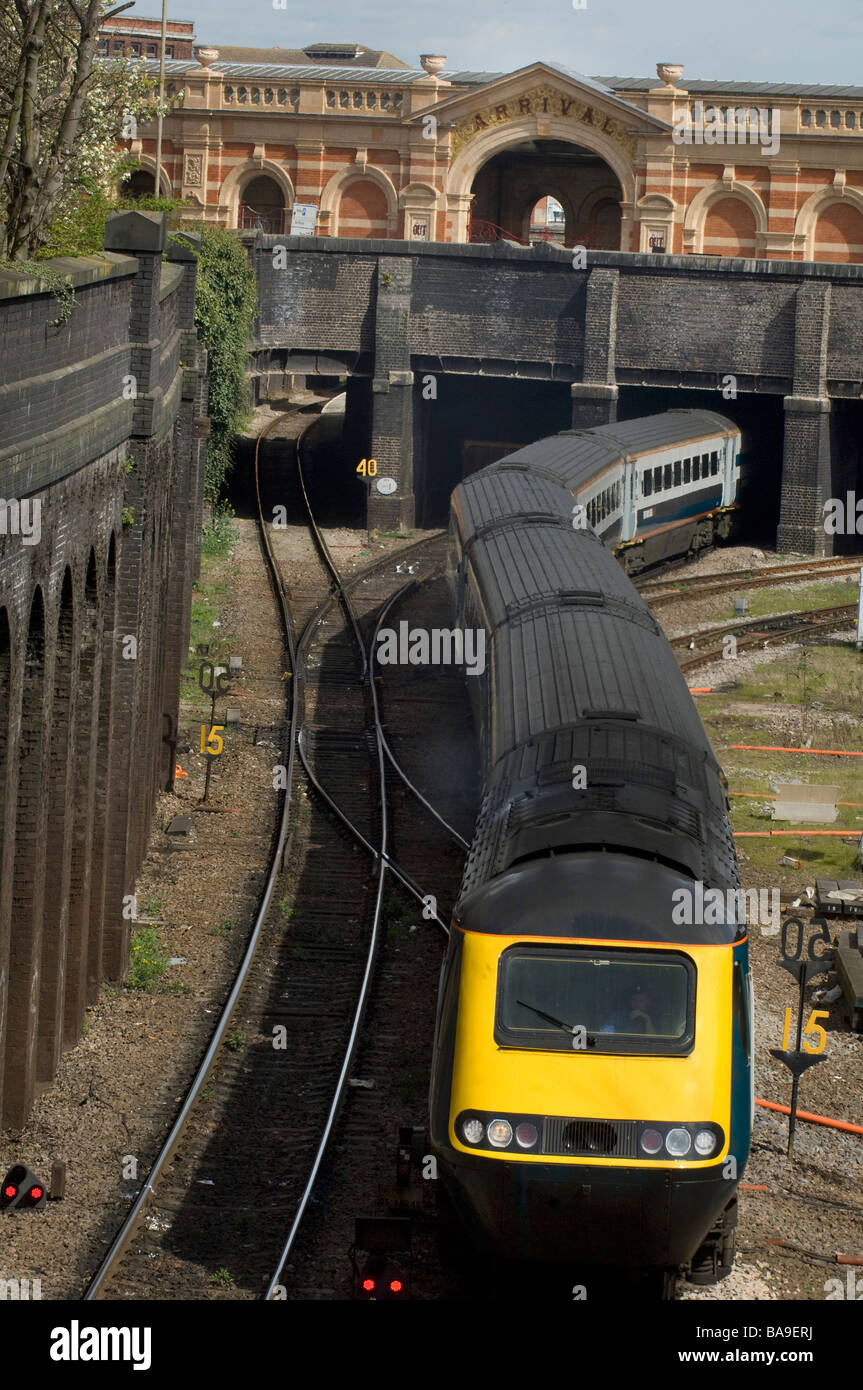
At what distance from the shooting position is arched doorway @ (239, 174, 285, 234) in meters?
51.0

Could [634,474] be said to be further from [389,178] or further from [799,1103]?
[389,178]

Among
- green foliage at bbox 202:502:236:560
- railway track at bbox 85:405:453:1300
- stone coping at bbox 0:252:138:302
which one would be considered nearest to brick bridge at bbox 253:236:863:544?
green foliage at bbox 202:502:236:560

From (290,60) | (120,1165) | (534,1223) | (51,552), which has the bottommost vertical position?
(120,1165)

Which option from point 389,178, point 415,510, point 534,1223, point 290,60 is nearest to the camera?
point 534,1223

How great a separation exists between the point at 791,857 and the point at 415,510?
23.0 m

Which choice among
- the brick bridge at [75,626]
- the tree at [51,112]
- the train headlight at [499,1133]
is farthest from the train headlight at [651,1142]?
the tree at [51,112]

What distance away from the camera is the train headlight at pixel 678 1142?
8094 millimetres

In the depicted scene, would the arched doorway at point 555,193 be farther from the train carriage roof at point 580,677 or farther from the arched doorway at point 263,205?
the train carriage roof at point 580,677

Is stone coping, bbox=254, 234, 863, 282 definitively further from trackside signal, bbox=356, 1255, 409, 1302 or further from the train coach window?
trackside signal, bbox=356, 1255, 409, 1302

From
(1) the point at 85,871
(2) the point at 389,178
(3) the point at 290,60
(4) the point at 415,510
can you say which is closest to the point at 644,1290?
(1) the point at 85,871

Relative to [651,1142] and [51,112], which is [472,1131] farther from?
[51,112]

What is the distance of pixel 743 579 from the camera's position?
3269 centimetres

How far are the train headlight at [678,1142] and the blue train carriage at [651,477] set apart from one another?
1490cm

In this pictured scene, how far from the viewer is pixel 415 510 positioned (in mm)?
38969
